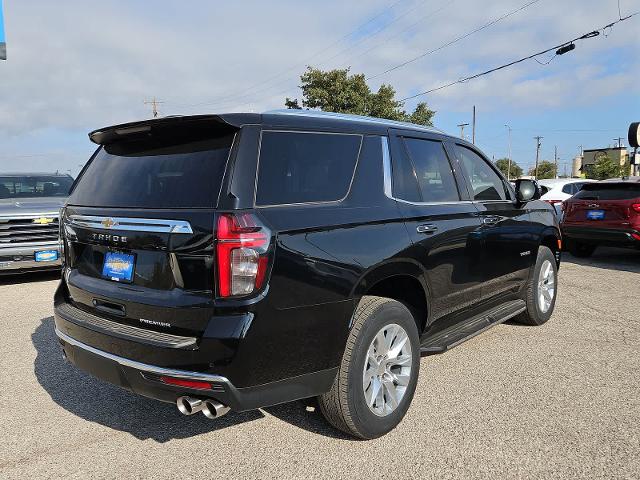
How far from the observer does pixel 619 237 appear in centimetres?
868

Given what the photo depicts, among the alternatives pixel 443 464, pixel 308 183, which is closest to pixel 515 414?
pixel 443 464

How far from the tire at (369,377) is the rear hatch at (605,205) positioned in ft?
23.5

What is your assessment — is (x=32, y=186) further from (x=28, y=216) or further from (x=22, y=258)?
(x=22, y=258)

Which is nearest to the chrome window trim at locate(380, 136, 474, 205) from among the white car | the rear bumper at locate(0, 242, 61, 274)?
the rear bumper at locate(0, 242, 61, 274)

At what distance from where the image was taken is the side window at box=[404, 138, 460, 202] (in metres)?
3.61

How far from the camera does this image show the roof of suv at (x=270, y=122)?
2.57 meters

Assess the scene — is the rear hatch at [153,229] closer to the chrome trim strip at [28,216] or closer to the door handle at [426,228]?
the door handle at [426,228]

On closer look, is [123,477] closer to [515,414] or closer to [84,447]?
[84,447]

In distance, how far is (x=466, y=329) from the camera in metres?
3.92

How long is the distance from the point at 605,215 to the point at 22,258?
9470mm

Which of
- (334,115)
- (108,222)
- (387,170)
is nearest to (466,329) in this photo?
(387,170)

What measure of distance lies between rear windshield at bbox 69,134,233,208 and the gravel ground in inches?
55.8

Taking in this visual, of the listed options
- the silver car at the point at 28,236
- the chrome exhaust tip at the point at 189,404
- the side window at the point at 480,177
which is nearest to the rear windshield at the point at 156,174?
the chrome exhaust tip at the point at 189,404

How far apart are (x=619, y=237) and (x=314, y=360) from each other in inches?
314
